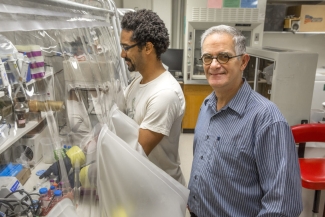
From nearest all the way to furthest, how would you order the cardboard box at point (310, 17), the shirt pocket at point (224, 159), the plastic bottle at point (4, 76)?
1. the plastic bottle at point (4, 76)
2. the shirt pocket at point (224, 159)
3. the cardboard box at point (310, 17)

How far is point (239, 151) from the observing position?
94 cm

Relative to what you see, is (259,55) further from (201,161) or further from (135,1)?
(135,1)

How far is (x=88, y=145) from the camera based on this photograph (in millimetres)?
934

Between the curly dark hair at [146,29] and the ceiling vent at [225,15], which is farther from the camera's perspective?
the ceiling vent at [225,15]

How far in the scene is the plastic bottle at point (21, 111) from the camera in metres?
0.65

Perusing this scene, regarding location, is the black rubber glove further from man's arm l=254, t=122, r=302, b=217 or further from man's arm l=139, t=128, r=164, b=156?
man's arm l=254, t=122, r=302, b=217

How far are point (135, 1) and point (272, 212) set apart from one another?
388cm

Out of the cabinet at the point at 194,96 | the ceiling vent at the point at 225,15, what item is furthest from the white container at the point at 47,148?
the cabinet at the point at 194,96

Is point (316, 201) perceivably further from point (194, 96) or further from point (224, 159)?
point (194, 96)

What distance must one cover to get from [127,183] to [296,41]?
169 inches

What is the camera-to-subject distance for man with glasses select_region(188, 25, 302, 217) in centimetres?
86

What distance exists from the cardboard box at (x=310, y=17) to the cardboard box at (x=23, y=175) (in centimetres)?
404

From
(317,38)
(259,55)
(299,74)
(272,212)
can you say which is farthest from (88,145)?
(317,38)

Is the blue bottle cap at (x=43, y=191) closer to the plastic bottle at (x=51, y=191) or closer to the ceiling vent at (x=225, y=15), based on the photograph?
the plastic bottle at (x=51, y=191)
